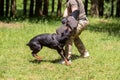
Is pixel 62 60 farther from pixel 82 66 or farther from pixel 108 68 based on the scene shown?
pixel 108 68

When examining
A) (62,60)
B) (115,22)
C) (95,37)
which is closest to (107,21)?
(115,22)

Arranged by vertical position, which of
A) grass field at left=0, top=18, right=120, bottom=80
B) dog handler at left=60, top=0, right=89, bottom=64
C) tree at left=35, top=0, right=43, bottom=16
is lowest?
tree at left=35, top=0, right=43, bottom=16

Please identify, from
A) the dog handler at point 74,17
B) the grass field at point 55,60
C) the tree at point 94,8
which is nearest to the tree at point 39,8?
the tree at point 94,8

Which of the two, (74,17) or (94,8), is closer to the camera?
(74,17)

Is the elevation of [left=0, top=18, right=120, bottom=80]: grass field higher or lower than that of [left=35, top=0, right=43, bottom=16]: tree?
higher

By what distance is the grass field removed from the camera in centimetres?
923

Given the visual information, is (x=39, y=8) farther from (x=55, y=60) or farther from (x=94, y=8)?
(x=55, y=60)

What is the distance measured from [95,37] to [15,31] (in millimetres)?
3015

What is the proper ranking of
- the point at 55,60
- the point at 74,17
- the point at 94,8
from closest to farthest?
the point at 74,17 < the point at 55,60 < the point at 94,8

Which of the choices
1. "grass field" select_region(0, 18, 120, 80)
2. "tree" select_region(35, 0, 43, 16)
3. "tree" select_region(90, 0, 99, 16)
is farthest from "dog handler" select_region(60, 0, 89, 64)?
"tree" select_region(35, 0, 43, 16)

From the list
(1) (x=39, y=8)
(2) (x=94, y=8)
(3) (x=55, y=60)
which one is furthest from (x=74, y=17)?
(1) (x=39, y=8)

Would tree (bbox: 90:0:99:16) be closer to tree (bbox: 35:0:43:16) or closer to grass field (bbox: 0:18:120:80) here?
tree (bbox: 35:0:43:16)

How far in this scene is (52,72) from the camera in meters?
9.48

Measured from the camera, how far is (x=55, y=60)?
421 inches
